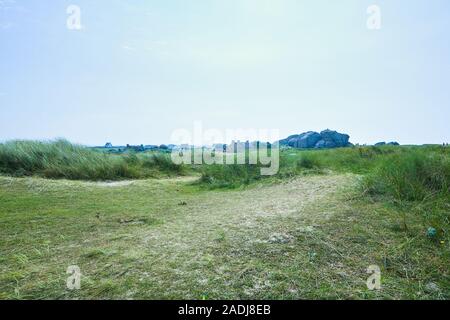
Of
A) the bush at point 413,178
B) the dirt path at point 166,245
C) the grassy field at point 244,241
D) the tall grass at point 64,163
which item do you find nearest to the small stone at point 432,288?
the grassy field at point 244,241

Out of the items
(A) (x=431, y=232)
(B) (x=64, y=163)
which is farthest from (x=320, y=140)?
(A) (x=431, y=232)

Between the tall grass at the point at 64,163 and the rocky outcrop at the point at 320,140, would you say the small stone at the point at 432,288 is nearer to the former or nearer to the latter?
the tall grass at the point at 64,163

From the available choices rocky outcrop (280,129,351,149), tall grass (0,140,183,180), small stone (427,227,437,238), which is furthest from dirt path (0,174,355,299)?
rocky outcrop (280,129,351,149)

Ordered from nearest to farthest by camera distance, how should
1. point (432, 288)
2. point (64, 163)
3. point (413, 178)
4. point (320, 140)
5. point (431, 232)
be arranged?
point (432, 288)
point (431, 232)
point (413, 178)
point (64, 163)
point (320, 140)

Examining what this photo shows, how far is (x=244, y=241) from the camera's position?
3553mm

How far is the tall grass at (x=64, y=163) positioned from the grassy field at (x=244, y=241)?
3.17m

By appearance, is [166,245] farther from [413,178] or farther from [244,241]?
[413,178]

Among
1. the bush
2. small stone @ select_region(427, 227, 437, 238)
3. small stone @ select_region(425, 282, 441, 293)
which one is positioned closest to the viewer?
small stone @ select_region(425, 282, 441, 293)

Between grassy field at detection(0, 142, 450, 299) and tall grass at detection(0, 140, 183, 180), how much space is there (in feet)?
10.4

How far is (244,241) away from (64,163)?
9403 millimetres

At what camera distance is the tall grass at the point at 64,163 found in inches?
405

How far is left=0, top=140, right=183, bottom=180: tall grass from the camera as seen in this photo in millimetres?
10297

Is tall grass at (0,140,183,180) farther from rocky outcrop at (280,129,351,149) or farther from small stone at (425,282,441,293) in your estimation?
rocky outcrop at (280,129,351,149)
